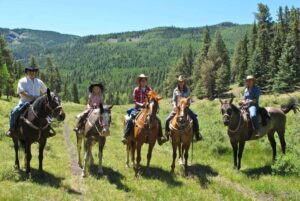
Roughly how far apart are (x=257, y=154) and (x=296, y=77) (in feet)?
184

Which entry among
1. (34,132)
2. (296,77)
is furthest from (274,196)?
(296,77)

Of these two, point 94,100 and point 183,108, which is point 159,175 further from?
point 94,100

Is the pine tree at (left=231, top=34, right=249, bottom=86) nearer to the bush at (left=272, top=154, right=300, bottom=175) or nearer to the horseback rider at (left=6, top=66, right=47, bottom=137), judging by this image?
the bush at (left=272, top=154, right=300, bottom=175)

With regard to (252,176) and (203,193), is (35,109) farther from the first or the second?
(252,176)

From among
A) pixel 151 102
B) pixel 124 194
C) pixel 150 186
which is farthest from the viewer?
pixel 151 102

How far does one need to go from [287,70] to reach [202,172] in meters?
57.7

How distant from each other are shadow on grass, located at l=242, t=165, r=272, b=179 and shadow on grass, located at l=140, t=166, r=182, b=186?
10.8ft

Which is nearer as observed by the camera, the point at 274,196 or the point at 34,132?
the point at 274,196

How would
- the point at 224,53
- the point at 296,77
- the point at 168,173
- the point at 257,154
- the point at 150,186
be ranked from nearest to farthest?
the point at 150,186, the point at 168,173, the point at 257,154, the point at 296,77, the point at 224,53

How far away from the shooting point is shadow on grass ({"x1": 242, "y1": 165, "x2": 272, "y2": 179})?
16.2 metres

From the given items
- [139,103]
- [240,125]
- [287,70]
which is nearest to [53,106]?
[139,103]

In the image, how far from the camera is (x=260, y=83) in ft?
248

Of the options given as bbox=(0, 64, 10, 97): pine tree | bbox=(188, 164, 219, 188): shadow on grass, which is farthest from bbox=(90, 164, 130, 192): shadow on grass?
bbox=(0, 64, 10, 97): pine tree

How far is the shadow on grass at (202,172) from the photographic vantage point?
15.3 meters
